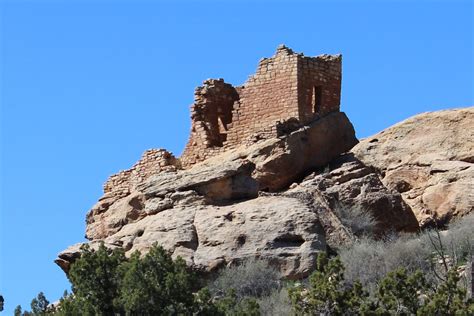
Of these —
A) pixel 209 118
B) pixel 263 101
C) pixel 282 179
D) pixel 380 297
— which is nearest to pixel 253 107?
pixel 263 101

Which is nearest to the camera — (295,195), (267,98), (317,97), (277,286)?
(277,286)

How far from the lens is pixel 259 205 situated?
127 feet

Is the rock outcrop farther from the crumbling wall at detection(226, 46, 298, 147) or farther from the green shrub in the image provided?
the crumbling wall at detection(226, 46, 298, 147)

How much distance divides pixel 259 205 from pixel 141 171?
469 cm

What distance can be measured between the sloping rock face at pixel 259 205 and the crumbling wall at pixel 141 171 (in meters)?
0.18

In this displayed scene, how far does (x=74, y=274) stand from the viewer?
3322cm

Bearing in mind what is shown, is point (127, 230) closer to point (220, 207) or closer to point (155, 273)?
point (220, 207)

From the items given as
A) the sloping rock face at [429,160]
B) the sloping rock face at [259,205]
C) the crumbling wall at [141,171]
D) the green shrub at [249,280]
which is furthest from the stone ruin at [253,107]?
the green shrub at [249,280]

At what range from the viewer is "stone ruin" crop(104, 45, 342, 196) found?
4234 cm

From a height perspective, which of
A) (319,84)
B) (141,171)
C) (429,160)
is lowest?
(429,160)

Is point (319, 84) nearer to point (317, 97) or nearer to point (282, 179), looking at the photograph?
point (317, 97)

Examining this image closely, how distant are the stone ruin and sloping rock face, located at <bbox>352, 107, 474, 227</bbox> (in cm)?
186

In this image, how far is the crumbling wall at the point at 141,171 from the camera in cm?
4219

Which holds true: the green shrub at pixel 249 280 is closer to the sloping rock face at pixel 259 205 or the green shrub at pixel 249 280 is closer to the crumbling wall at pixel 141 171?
the sloping rock face at pixel 259 205
